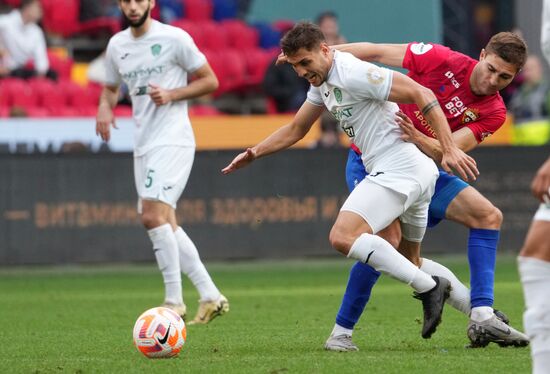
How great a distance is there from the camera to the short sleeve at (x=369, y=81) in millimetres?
7062

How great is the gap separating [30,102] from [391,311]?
366 inches

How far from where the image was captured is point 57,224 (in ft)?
51.3

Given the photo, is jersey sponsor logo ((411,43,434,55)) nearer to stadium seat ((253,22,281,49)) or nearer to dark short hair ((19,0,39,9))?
dark short hair ((19,0,39,9))

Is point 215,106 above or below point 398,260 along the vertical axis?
below

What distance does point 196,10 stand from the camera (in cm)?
2155

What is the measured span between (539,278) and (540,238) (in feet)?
0.52

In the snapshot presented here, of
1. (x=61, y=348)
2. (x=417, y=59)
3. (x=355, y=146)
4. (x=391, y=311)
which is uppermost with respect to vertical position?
(x=417, y=59)

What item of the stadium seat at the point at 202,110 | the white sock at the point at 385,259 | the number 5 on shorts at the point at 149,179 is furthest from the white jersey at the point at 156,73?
the stadium seat at the point at 202,110

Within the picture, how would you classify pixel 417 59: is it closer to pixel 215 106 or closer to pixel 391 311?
pixel 391 311

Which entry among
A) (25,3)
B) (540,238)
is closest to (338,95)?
(540,238)

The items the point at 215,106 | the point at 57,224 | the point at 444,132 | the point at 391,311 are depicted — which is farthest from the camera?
the point at 215,106

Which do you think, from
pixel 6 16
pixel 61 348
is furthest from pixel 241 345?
pixel 6 16

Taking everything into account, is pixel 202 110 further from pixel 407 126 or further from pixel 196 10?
pixel 407 126

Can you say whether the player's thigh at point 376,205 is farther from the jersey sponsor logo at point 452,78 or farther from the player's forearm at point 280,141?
the jersey sponsor logo at point 452,78
